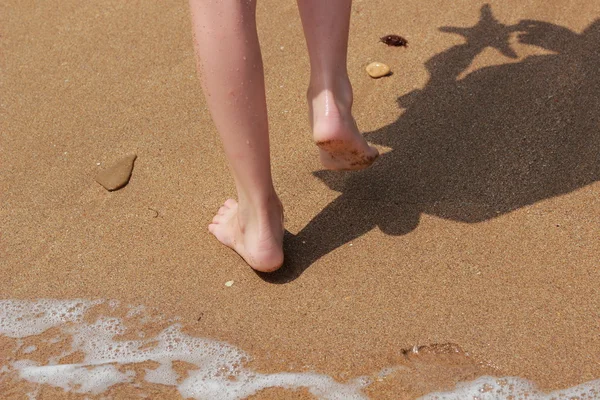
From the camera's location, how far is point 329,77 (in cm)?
212

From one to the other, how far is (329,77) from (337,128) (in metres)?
0.14

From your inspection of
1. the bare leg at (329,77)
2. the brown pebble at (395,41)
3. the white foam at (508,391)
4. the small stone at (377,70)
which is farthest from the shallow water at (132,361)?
the brown pebble at (395,41)

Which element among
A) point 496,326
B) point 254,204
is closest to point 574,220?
point 496,326

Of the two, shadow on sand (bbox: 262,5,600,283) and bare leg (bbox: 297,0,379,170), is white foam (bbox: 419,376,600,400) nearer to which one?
shadow on sand (bbox: 262,5,600,283)

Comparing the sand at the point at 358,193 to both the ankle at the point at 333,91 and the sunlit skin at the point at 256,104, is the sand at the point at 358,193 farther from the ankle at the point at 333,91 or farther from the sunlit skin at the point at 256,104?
the ankle at the point at 333,91

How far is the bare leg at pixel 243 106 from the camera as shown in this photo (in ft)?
6.17

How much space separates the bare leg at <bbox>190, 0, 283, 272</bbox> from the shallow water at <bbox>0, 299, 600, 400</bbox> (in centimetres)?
30

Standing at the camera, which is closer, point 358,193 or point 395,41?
point 358,193

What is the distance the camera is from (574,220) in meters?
2.29

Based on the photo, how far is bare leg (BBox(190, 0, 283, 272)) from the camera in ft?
6.17

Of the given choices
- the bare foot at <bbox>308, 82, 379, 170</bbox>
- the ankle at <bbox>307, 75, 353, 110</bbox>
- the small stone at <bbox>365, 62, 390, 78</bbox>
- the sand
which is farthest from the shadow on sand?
the ankle at <bbox>307, 75, 353, 110</bbox>

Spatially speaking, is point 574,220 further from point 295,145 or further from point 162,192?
point 162,192

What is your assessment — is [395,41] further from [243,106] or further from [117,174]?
[243,106]

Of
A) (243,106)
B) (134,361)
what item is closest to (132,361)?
→ (134,361)
